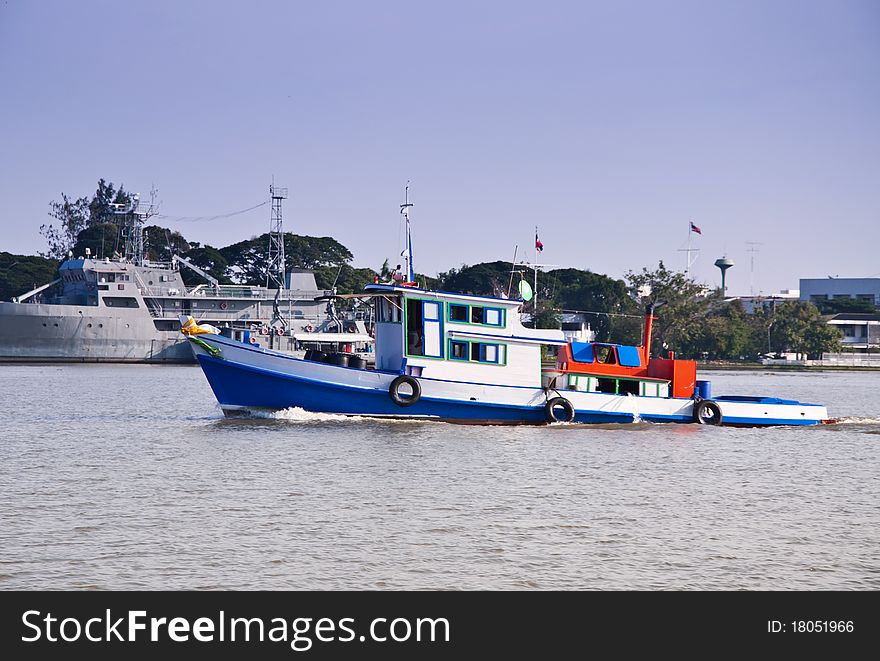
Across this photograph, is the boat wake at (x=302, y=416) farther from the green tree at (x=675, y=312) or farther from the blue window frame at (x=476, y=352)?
the green tree at (x=675, y=312)

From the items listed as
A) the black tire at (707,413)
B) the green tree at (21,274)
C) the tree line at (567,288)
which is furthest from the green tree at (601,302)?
the black tire at (707,413)

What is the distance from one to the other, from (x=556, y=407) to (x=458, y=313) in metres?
4.20

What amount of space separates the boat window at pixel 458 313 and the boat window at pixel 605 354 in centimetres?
485

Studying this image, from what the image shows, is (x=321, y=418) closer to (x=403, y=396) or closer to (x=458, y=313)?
(x=403, y=396)

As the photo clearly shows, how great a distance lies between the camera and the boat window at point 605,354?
1369 inches

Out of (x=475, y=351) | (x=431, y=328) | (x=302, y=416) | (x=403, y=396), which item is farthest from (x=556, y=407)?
(x=302, y=416)

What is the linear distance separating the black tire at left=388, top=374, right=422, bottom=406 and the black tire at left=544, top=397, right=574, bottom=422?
411 cm

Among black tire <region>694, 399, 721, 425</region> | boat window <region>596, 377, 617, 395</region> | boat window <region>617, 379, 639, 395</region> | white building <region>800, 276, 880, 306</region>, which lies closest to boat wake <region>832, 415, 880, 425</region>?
black tire <region>694, 399, 721, 425</region>

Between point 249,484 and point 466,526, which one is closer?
point 466,526

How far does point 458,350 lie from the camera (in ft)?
108
